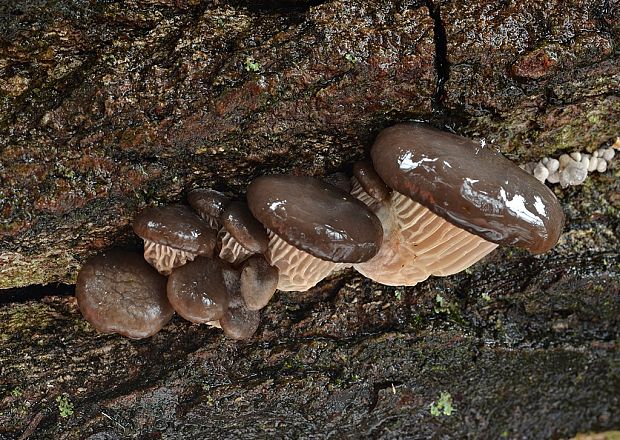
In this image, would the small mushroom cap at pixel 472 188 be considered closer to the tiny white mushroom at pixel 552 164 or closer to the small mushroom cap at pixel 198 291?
the tiny white mushroom at pixel 552 164

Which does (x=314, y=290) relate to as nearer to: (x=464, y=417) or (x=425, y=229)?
(x=425, y=229)

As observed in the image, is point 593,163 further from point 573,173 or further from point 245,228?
point 245,228

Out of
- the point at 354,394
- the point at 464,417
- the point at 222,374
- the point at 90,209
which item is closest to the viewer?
the point at 90,209

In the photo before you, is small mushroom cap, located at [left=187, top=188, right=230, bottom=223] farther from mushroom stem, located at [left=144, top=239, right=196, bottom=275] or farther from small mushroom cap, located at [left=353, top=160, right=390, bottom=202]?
small mushroom cap, located at [left=353, top=160, right=390, bottom=202]

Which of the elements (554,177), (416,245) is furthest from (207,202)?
(554,177)

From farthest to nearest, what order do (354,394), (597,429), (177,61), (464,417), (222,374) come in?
(597,429)
(464,417)
(354,394)
(222,374)
(177,61)

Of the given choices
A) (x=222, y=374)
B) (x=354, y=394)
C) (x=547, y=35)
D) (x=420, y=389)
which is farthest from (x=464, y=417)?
(x=547, y=35)

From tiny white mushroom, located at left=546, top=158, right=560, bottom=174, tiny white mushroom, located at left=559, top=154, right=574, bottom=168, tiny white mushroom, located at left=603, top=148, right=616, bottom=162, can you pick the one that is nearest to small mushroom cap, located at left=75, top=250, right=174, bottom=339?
tiny white mushroom, located at left=546, top=158, right=560, bottom=174
